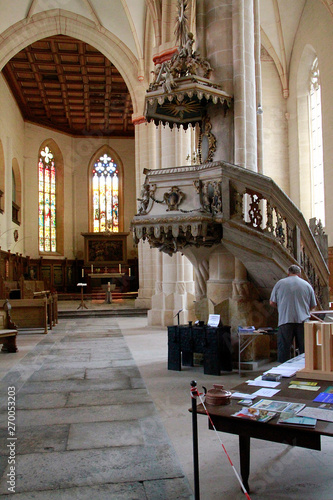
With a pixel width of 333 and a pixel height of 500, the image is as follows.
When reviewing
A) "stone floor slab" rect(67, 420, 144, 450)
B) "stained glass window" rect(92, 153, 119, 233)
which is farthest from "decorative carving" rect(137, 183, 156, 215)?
"stained glass window" rect(92, 153, 119, 233)

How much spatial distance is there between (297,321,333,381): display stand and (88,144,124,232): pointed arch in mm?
26125

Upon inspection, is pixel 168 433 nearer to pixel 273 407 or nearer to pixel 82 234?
pixel 273 407

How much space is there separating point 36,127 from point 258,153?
800 inches

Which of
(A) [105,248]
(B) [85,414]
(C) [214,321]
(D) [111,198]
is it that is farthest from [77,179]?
(B) [85,414]

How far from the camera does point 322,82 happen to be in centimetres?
1622

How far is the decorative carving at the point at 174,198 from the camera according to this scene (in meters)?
6.61

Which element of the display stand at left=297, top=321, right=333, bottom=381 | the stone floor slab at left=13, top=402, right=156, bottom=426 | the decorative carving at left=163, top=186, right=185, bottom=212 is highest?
the decorative carving at left=163, top=186, right=185, bottom=212

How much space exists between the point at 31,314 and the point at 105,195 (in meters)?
18.4

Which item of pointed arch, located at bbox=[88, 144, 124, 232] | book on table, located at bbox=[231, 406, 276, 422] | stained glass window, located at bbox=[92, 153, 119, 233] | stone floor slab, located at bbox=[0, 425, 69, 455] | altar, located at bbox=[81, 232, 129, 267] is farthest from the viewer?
stained glass window, located at bbox=[92, 153, 119, 233]

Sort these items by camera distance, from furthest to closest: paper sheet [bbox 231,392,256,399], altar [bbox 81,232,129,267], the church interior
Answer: altar [bbox 81,232,129,267]
the church interior
paper sheet [bbox 231,392,256,399]

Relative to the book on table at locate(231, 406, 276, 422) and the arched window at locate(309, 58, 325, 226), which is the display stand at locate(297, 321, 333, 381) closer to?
the book on table at locate(231, 406, 276, 422)

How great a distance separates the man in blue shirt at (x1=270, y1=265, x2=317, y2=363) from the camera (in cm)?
566

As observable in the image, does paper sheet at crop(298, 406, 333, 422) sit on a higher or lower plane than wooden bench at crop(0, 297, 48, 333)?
higher

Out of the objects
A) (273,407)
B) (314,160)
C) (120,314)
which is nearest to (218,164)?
(273,407)
